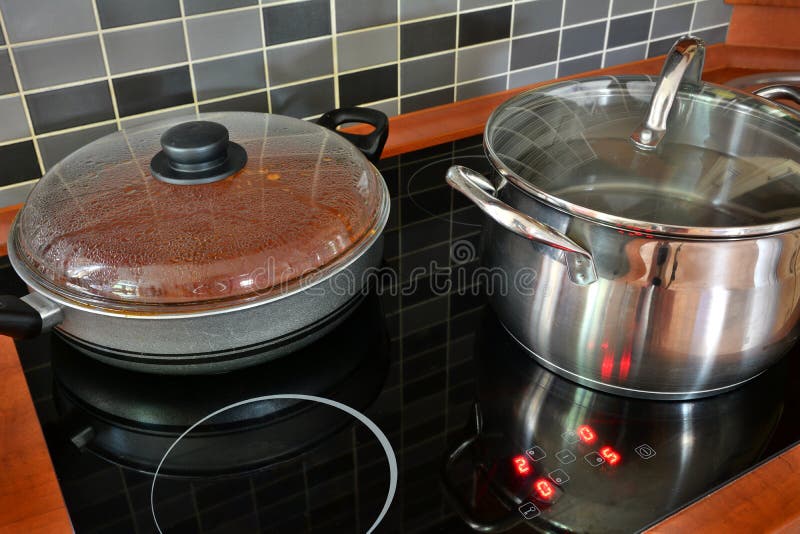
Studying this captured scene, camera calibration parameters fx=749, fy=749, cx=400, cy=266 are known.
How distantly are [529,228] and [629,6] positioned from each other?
0.81 m

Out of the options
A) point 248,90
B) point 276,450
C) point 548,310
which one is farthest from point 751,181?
point 248,90

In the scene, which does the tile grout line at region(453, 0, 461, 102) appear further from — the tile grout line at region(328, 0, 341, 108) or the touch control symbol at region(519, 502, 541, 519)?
the touch control symbol at region(519, 502, 541, 519)

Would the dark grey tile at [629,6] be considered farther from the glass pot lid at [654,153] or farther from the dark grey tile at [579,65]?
the glass pot lid at [654,153]

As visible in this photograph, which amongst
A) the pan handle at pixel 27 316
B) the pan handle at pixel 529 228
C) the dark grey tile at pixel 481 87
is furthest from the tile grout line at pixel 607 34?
the pan handle at pixel 27 316

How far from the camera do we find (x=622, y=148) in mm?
724

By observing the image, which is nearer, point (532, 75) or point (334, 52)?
point (334, 52)

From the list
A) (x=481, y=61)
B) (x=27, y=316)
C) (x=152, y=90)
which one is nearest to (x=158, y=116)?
(x=152, y=90)

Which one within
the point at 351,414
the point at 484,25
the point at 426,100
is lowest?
the point at 351,414

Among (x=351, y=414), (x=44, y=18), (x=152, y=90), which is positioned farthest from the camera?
(x=152, y=90)

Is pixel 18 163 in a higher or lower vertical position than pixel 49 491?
higher

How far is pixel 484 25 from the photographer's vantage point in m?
1.10

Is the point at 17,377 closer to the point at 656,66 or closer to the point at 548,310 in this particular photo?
the point at 548,310

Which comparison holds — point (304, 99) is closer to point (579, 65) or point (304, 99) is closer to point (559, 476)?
point (579, 65)

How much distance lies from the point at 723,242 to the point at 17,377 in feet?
2.08
